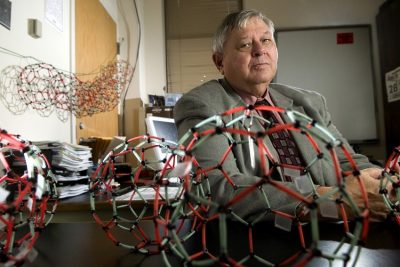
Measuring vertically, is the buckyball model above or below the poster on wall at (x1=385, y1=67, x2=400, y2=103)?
below

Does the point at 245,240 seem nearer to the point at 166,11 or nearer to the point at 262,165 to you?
the point at 262,165

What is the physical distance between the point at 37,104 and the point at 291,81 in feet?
7.43

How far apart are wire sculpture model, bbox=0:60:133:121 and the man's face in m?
0.77

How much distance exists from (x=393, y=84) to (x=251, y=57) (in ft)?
7.12

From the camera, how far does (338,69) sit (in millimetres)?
A: 2834

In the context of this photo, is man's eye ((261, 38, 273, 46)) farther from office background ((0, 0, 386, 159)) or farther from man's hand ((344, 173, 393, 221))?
Result: office background ((0, 0, 386, 159))

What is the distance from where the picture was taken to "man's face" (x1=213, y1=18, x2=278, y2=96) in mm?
961

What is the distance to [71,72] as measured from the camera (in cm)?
159

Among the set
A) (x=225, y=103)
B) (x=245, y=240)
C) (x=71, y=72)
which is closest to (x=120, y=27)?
(x=71, y=72)

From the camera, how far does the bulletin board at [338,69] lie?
2797 mm

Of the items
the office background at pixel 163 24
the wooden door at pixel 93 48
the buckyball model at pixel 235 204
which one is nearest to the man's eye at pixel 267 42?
the buckyball model at pixel 235 204

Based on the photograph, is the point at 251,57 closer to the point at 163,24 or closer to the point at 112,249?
the point at 112,249

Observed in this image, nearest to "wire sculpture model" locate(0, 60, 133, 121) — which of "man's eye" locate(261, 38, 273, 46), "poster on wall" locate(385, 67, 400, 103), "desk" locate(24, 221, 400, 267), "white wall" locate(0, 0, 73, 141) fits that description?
"white wall" locate(0, 0, 73, 141)

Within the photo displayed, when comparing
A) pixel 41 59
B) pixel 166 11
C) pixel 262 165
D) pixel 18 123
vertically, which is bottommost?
pixel 262 165
